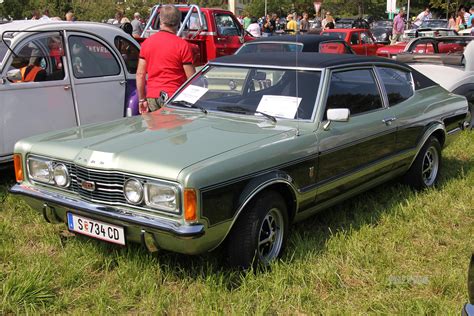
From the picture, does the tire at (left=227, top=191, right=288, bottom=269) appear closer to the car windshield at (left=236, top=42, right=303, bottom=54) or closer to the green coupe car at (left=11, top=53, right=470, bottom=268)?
the green coupe car at (left=11, top=53, right=470, bottom=268)

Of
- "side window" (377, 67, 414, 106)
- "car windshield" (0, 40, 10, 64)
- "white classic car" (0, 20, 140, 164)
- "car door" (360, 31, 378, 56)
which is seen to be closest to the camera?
"side window" (377, 67, 414, 106)

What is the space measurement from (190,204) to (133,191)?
0.42 meters

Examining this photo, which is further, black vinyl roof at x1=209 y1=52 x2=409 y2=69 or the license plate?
black vinyl roof at x1=209 y1=52 x2=409 y2=69

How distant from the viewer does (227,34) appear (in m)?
13.0

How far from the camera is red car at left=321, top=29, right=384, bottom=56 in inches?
554

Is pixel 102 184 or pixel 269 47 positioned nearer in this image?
pixel 102 184

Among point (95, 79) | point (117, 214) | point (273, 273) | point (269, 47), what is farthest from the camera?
point (269, 47)

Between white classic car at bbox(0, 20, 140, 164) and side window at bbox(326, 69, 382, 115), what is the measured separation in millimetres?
2966

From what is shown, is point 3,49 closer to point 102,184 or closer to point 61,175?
point 61,175

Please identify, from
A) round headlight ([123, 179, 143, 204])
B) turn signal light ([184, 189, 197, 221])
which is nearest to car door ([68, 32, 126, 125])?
round headlight ([123, 179, 143, 204])

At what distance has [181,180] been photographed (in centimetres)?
306

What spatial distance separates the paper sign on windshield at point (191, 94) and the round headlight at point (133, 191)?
154 cm

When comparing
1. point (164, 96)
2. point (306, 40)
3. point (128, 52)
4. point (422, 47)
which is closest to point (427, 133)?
point (164, 96)

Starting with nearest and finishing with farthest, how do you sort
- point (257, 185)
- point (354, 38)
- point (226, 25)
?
point (257, 185)
point (226, 25)
point (354, 38)
